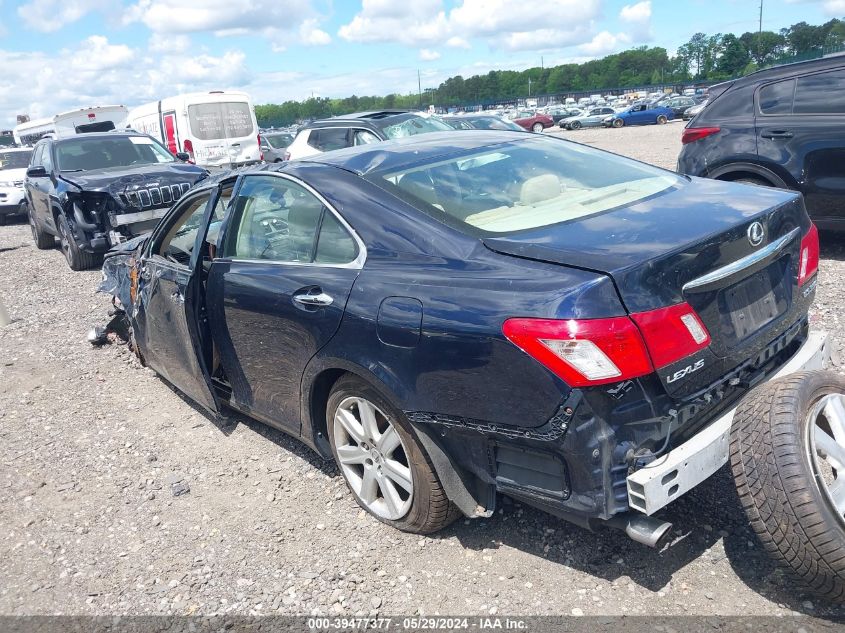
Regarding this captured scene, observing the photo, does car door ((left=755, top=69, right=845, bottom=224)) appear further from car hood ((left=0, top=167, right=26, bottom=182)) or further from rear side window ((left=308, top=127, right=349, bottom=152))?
car hood ((left=0, top=167, right=26, bottom=182))

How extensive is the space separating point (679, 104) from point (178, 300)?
45.4 meters

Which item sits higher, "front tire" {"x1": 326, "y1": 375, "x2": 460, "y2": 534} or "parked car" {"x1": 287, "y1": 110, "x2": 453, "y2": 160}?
"parked car" {"x1": 287, "y1": 110, "x2": 453, "y2": 160}

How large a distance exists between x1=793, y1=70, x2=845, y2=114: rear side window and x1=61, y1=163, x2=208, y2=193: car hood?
7.42 meters

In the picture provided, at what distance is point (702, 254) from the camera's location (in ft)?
8.31

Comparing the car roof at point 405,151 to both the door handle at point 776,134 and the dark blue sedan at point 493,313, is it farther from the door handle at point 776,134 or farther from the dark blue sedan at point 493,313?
the door handle at point 776,134

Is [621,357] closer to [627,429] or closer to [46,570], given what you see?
[627,429]

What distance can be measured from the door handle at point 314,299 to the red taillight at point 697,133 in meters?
5.09

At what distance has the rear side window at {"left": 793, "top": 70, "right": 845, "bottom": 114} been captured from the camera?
6.08 meters

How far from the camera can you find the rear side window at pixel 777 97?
6.39 m

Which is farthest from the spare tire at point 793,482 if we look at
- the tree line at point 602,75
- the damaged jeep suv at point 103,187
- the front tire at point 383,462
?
the tree line at point 602,75

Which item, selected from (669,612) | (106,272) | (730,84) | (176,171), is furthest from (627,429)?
(176,171)

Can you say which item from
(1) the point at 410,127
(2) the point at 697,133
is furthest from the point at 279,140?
(2) the point at 697,133

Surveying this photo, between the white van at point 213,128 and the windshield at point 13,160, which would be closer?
the white van at point 213,128

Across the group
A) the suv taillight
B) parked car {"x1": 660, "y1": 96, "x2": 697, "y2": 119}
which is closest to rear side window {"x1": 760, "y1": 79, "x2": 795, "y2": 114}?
the suv taillight
